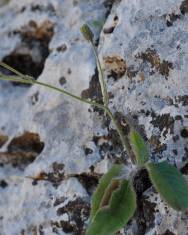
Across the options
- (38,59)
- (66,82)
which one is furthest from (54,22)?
(66,82)

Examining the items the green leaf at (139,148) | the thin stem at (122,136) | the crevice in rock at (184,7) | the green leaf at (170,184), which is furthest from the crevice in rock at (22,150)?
the crevice in rock at (184,7)

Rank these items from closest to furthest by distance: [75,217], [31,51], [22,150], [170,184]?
1. [170,184]
2. [75,217]
3. [22,150]
4. [31,51]

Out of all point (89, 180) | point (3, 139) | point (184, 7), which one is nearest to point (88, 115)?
point (89, 180)

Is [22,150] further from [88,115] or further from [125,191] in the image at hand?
[125,191]

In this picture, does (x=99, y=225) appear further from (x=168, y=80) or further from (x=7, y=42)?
(x=7, y=42)

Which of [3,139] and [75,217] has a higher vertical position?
[3,139]

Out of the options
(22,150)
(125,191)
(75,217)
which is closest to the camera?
(125,191)

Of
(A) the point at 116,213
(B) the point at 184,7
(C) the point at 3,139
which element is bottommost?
→ (A) the point at 116,213

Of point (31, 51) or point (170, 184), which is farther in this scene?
point (31, 51)
